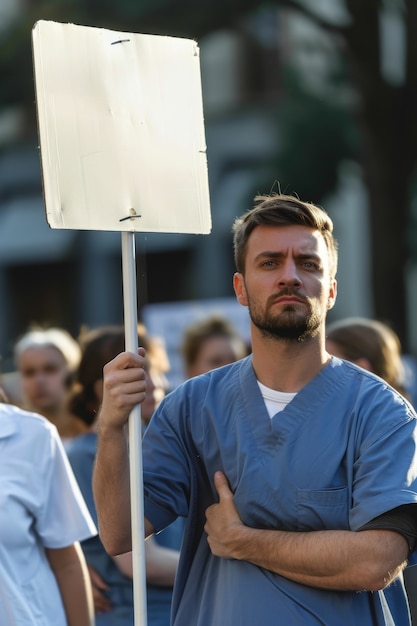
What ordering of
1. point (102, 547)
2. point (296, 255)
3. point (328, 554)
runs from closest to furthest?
point (328, 554), point (296, 255), point (102, 547)

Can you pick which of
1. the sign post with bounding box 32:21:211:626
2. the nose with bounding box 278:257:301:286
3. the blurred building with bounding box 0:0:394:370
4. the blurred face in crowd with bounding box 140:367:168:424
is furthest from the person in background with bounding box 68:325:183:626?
the blurred building with bounding box 0:0:394:370

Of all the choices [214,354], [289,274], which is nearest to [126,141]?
[289,274]

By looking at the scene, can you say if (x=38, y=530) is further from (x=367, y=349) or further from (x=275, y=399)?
(x=367, y=349)

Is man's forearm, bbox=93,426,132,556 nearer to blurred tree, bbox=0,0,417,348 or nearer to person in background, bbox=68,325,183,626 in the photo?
person in background, bbox=68,325,183,626

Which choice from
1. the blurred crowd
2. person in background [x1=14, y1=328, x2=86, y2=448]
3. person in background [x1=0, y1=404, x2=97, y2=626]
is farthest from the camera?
person in background [x1=14, y1=328, x2=86, y2=448]

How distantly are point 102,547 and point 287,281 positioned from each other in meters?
1.76

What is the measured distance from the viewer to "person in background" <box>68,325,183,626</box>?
4.48 meters

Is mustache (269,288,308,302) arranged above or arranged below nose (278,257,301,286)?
below

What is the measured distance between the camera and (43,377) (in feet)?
21.0

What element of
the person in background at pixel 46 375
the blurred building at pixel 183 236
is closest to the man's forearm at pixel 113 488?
the person in background at pixel 46 375

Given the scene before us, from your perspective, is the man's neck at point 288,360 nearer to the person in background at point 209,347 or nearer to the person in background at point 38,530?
the person in background at point 38,530

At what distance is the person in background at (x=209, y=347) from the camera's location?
20.9ft

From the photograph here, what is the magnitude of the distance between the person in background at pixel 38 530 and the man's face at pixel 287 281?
2.58 ft

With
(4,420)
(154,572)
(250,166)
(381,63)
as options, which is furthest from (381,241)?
(250,166)
